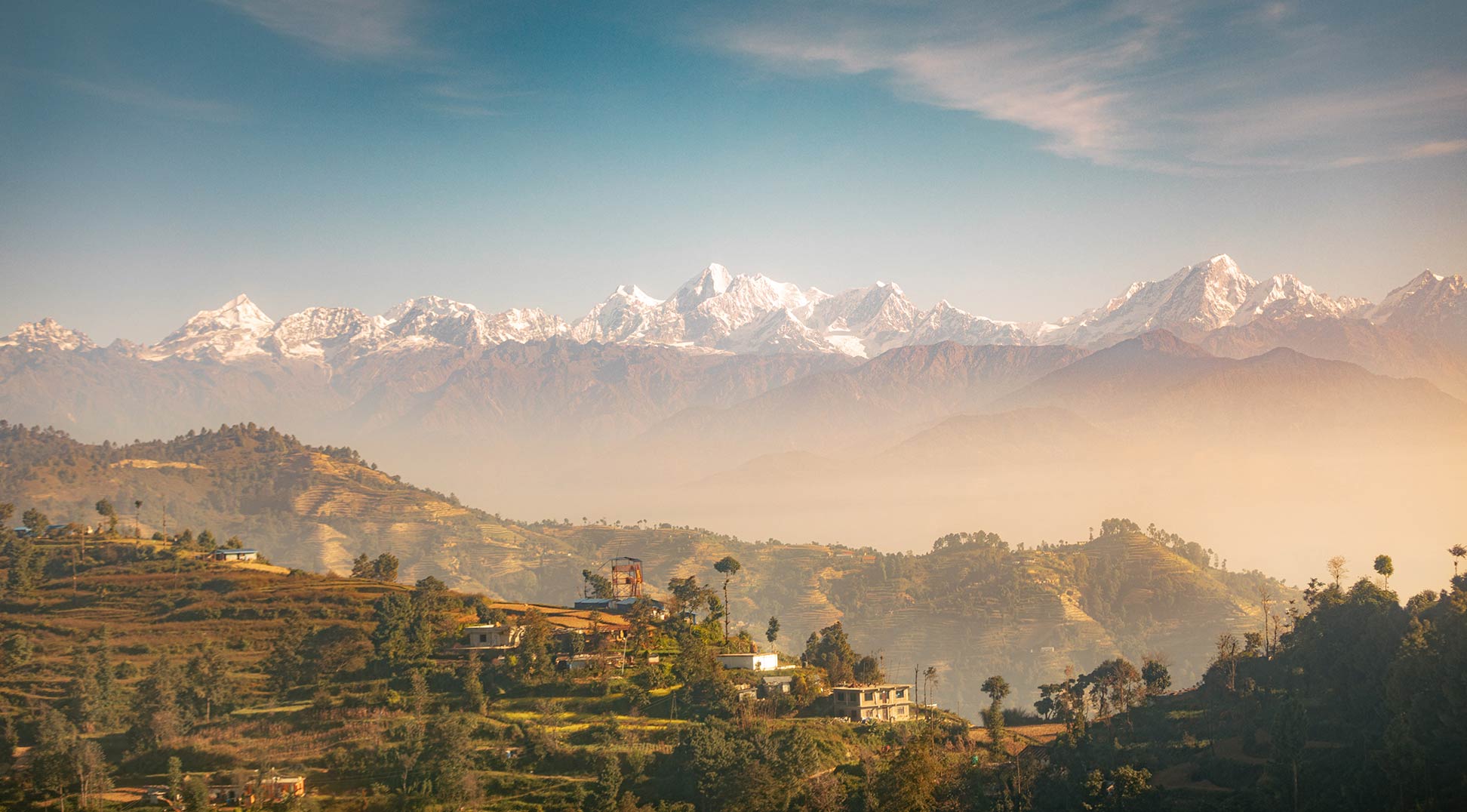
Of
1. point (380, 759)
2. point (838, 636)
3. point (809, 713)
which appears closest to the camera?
point (380, 759)

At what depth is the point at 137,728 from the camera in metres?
98.3

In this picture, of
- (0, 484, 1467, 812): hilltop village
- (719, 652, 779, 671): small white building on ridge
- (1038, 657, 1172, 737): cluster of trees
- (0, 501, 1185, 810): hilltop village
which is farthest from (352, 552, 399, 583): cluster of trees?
(1038, 657, 1172, 737): cluster of trees

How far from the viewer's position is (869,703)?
4139 inches

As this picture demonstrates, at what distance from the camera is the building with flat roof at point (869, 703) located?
104 meters

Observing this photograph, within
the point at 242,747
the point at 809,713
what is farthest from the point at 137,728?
the point at 809,713

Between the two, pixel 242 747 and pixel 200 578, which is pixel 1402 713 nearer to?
pixel 242 747

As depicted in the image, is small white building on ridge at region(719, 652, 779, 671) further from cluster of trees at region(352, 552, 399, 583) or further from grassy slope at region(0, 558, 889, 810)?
cluster of trees at region(352, 552, 399, 583)

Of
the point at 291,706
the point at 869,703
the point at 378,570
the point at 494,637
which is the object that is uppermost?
the point at 378,570

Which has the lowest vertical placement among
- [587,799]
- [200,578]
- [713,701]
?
[587,799]

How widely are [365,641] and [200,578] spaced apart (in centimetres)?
3966

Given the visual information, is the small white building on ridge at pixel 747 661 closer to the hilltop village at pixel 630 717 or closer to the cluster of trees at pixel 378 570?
the hilltop village at pixel 630 717

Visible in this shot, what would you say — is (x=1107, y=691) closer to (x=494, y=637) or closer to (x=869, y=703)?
(x=869, y=703)

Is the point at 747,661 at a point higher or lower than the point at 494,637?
lower

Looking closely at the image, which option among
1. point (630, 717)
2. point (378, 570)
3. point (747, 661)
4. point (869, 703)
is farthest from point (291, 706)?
point (378, 570)
